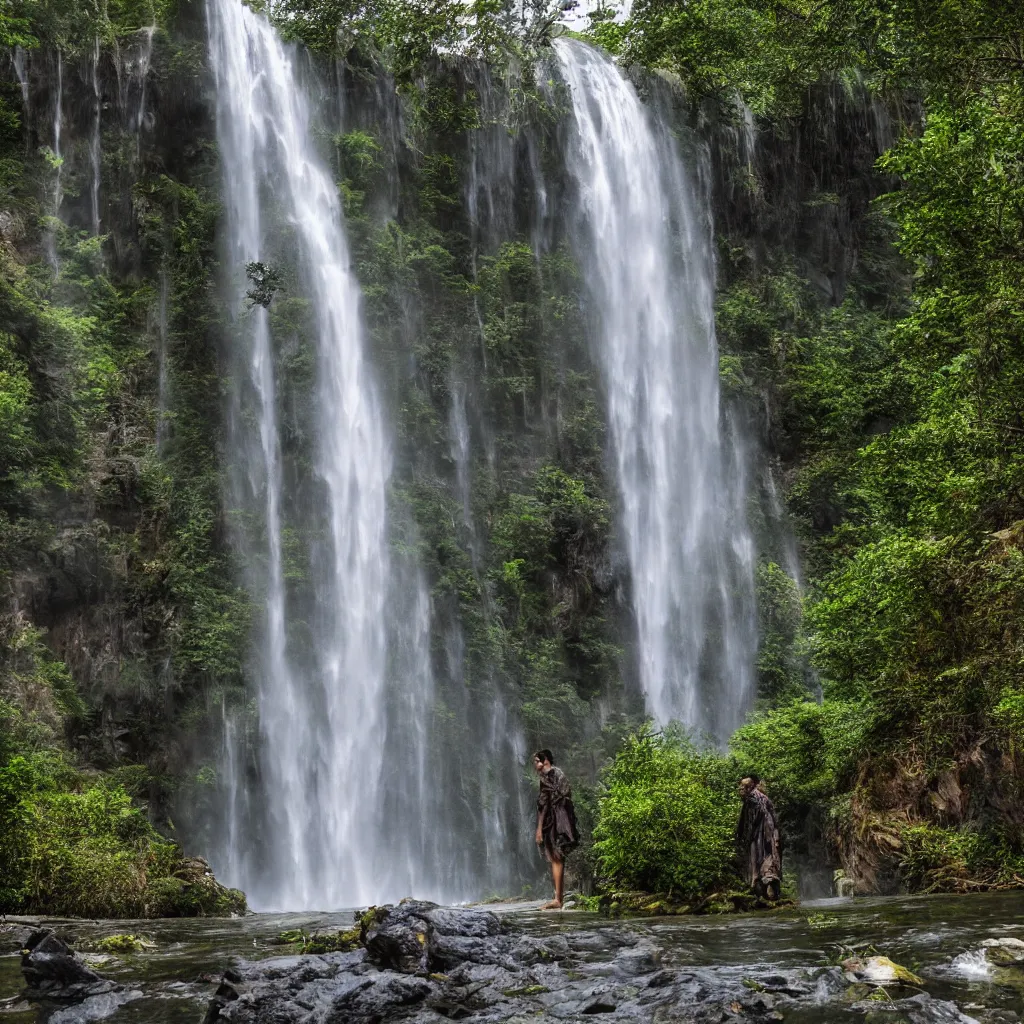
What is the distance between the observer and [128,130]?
27.8 m

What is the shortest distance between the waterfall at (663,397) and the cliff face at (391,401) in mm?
586

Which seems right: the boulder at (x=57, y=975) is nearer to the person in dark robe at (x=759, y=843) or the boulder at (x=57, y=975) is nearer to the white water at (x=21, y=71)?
the person in dark robe at (x=759, y=843)

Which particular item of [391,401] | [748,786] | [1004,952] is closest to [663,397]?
[391,401]

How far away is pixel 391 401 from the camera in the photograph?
29.0m

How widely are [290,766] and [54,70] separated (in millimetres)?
17332

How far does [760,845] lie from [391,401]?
1898cm

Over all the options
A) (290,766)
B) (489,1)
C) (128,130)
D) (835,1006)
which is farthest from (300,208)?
(835,1006)

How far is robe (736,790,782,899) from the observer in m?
12.0

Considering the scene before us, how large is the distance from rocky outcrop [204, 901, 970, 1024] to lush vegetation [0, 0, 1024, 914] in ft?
16.8

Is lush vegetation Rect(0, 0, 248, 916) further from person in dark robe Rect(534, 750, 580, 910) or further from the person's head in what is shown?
the person's head

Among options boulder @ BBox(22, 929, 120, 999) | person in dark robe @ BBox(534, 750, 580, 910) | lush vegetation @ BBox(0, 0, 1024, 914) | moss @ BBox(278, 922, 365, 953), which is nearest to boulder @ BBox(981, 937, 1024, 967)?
lush vegetation @ BBox(0, 0, 1024, 914)

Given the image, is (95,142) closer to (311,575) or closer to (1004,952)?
(311,575)

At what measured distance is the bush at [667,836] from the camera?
12336 millimetres

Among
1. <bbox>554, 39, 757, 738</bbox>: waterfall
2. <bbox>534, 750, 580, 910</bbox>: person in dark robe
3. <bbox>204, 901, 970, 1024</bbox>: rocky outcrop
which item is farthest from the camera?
<bbox>554, 39, 757, 738</bbox>: waterfall
